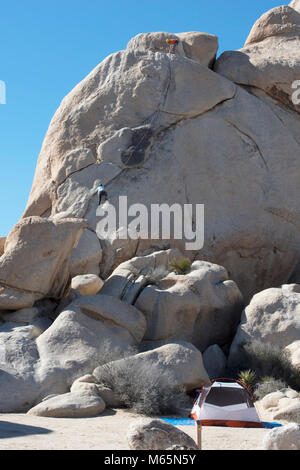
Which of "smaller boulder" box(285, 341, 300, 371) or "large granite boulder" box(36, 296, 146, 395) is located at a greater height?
"large granite boulder" box(36, 296, 146, 395)

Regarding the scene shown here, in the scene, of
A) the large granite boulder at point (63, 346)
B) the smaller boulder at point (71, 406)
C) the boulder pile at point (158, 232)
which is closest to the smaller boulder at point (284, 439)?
the boulder pile at point (158, 232)

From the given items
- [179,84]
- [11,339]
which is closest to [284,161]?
[179,84]

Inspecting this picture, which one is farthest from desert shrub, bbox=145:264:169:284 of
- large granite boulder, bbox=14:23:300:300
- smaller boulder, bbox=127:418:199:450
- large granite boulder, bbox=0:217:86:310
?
smaller boulder, bbox=127:418:199:450

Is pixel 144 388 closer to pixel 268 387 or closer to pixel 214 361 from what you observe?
pixel 268 387

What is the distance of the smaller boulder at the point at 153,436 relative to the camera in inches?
249

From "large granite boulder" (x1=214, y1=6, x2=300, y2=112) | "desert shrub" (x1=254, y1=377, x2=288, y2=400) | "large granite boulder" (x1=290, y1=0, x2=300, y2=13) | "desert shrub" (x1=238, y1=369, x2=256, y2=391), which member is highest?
"large granite boulder" (x1=290, y1=0, x2=300, y2=13)

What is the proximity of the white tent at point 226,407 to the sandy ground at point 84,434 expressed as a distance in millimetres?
332

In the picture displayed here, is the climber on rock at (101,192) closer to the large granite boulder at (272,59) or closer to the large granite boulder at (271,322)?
the large granite boulder at (271,322)

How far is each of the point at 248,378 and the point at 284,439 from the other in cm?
592

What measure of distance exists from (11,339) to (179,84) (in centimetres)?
1098

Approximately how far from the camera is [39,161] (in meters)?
21.5

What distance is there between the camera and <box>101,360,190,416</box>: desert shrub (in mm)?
11016

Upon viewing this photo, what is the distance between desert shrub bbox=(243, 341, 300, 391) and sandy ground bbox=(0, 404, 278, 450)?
331 centimetres

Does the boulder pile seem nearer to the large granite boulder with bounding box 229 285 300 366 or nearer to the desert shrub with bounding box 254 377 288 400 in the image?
the large granite boulder with bounding box 229 285 300 366
